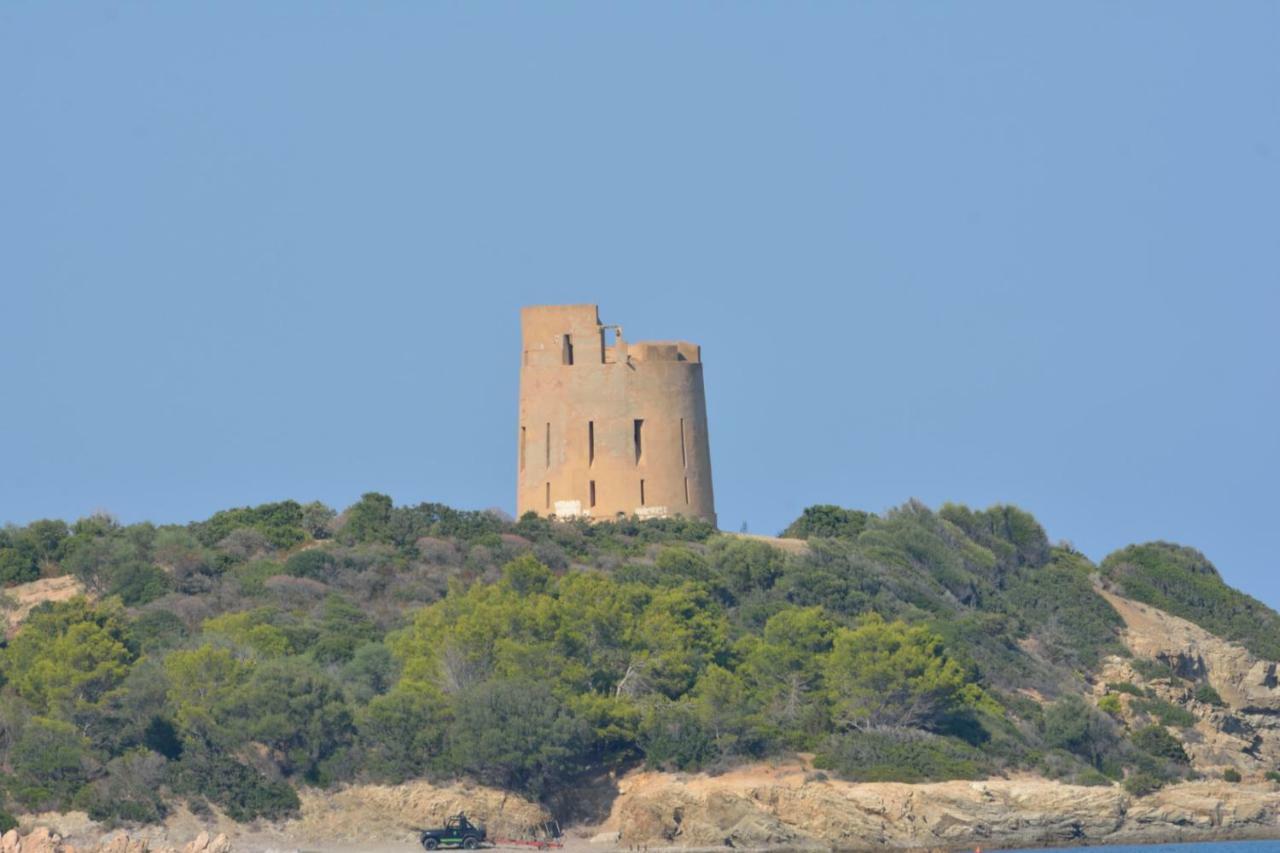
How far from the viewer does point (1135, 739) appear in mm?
57500

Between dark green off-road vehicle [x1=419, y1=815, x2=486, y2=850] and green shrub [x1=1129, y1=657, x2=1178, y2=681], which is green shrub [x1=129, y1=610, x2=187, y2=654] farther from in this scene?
green shrub [x1=1129, y1=657, x2=1178, y2=681]

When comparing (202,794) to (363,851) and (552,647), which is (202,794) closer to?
(363,851)

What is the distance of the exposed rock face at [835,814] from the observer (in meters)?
49.1

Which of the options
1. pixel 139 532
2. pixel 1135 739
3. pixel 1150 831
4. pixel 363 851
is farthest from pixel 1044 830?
pixel 139 532

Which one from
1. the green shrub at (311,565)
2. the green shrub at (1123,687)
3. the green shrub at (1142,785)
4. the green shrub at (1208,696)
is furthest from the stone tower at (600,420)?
the green shrub at (1142,785)

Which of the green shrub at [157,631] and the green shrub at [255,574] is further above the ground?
the green shrub at [255,574]

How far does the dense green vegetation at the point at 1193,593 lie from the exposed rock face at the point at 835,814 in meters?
17.4

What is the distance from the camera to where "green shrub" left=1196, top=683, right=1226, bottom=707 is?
204 ft

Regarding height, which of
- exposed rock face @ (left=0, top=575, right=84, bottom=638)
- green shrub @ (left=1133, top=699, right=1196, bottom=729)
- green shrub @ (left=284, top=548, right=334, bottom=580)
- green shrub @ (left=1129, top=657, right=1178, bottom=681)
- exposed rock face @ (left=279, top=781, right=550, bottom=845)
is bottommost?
exposed rock face @ (left=279, top=781, right=550, bottom=845)

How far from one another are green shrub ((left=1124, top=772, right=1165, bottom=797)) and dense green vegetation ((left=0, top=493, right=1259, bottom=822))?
2.64 ft

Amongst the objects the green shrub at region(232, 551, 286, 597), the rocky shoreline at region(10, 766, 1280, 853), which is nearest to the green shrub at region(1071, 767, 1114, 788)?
the rocky shoreline at region(10, 766, 1280, 853)

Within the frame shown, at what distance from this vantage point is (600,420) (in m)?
63.7

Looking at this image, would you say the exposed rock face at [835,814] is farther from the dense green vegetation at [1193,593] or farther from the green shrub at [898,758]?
the dense green vegetation at [1193,593]

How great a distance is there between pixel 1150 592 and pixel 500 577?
62.9ft
